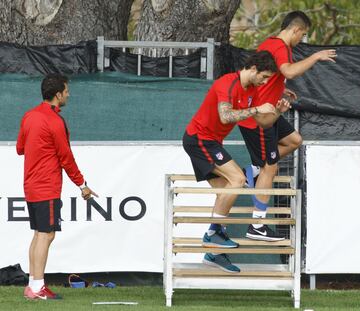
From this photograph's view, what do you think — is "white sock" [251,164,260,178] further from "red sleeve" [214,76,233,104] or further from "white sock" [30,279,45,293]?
"white sock" [30,279,45,293]

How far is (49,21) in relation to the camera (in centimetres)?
1405

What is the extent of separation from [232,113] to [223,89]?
245mm

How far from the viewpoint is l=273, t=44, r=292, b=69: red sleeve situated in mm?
10414

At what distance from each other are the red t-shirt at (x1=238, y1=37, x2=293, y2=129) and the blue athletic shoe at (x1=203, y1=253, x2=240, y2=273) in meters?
1.21

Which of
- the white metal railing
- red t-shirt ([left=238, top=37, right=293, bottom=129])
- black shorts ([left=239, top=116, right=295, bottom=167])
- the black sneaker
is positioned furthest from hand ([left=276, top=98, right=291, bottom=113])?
the white metal railing

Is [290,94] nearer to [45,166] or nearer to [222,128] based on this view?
[222,128]

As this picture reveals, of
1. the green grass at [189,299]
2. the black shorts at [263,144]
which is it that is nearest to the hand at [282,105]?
the black shorts at [263,144]

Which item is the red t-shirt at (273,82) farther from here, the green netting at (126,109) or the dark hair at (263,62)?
the green netting at (126,109)

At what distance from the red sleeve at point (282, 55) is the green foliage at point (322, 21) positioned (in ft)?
41.5

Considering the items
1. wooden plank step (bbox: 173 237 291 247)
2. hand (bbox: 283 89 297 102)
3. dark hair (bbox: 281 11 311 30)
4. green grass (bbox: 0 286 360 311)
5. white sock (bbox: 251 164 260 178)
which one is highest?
dark hair (bbox: 281 11 311 30)

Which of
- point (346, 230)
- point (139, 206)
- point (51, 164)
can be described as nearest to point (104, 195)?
point (139, 206)

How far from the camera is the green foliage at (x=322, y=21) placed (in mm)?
24266

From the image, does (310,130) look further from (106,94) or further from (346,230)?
(106,94)

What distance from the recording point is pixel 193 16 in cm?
1414
